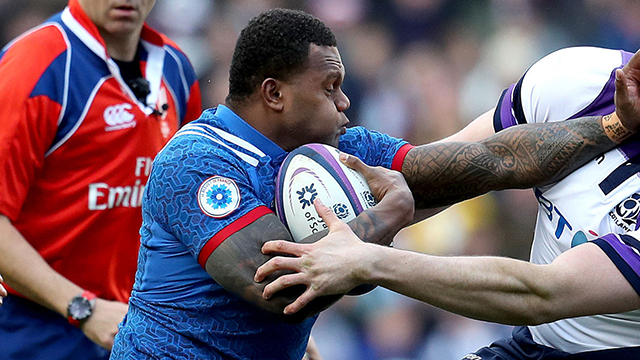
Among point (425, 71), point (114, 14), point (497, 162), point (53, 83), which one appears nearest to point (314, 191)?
point (497, 162)

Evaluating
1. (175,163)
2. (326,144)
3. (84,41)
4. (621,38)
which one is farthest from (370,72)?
(175,163)

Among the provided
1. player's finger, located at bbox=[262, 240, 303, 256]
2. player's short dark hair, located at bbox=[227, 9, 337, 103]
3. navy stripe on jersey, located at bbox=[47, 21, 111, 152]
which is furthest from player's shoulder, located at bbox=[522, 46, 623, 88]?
navy stripe on jersey, located at bbox=[47, 21, 111, 152]

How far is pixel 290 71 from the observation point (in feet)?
9.25

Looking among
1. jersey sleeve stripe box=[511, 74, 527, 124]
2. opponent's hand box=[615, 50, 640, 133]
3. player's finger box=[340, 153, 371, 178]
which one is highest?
opponent's hand box=[615, 50, 640, 133]

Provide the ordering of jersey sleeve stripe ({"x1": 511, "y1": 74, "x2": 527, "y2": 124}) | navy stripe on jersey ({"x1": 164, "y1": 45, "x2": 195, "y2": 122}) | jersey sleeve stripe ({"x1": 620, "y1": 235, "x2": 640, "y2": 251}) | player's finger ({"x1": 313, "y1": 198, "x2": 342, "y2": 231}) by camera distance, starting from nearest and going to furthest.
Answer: player's finger ({"x1": 313, "y1": 198, "x2": 342, "y2": 231}) < jersey sleeve stripe ({"x1": 620, "y1": 235, "x2": 640, "y2": 251}) < jersey sleeve stripe ({"x1": 511, "y1": 74, "x2": 527, "y2": 124}) < navy stripe on jersey ({"x1": 164, "y1": 45, "x2": 195, "y2": 122})

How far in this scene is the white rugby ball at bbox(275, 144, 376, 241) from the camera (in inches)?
104

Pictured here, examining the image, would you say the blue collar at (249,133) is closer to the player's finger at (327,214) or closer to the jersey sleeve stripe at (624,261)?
the player's finger at (327,214)

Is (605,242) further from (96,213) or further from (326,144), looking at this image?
(96,213)

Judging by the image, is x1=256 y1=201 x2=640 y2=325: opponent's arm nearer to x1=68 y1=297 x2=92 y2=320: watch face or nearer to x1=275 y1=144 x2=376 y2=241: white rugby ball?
x1=275 y1=144 x2=376 y2=241: white rugby ball

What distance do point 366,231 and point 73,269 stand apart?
6.42ft

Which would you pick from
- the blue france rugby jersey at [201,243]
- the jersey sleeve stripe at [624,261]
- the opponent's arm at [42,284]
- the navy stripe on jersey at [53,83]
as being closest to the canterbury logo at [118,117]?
the navy stripe on jersey at [53,83]

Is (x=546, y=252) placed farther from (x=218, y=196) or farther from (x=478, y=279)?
(x=218, y=196)

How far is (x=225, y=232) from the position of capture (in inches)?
98.7

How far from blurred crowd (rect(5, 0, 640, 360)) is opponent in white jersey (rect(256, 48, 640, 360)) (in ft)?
8.55
